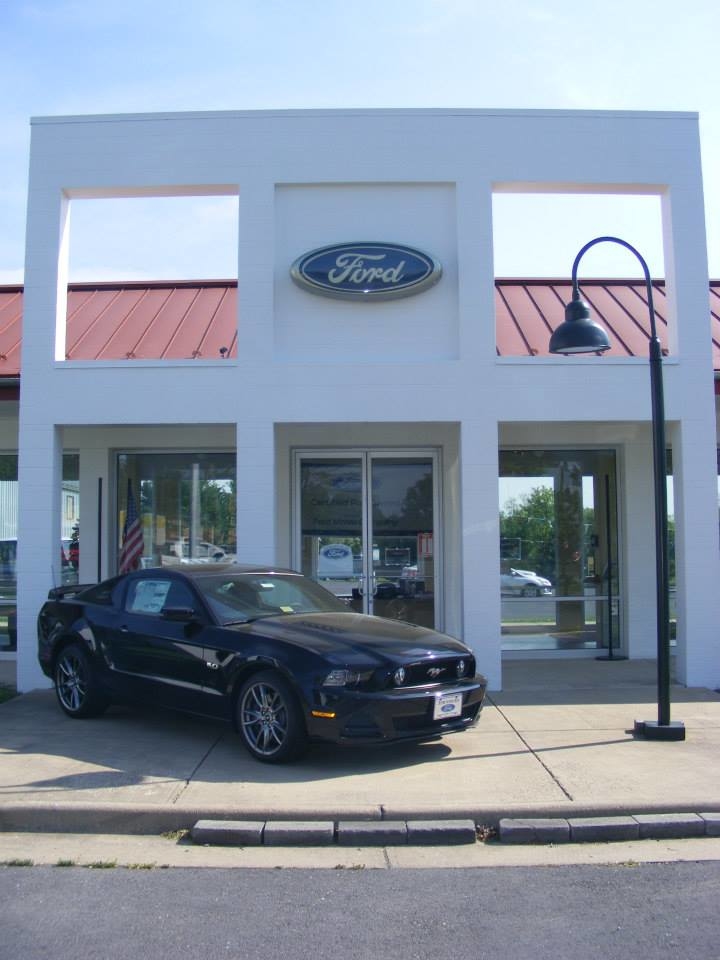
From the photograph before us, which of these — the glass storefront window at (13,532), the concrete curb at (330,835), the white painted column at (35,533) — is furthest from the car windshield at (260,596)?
the glass storefront window at (13,532)

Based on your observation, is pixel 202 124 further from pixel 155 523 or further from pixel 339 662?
pixel 339 662

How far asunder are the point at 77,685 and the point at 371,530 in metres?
4.86

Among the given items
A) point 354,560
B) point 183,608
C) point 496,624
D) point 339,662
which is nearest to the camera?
point 339,662

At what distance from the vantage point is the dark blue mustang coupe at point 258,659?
696 cm

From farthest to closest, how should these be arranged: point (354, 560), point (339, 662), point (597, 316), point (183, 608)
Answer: point (597, 316), point (354, 560), point (183, 608), point (339, 662)

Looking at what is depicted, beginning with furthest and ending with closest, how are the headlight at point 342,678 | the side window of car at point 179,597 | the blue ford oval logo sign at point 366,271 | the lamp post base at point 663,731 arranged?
the blue ford oval logo sign at point 366,271
the side window of car at point 179,597
the lamp post base at point 663,731
the headlight at point 342,678

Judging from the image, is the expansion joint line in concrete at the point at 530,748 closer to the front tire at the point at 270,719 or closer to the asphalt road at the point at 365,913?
the asphalt road at the point at 365,913

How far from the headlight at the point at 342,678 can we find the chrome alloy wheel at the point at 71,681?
292 cm

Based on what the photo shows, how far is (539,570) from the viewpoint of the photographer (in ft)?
42.6

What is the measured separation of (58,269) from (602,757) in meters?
7.70

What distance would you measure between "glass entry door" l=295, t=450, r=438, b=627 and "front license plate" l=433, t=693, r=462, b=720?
5180mm

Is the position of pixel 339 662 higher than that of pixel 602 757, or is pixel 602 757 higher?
pixel 339 662

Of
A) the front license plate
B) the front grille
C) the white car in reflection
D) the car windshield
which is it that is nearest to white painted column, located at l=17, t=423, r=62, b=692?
Answer: the car windshield

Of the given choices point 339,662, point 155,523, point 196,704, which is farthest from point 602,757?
point 155,523
